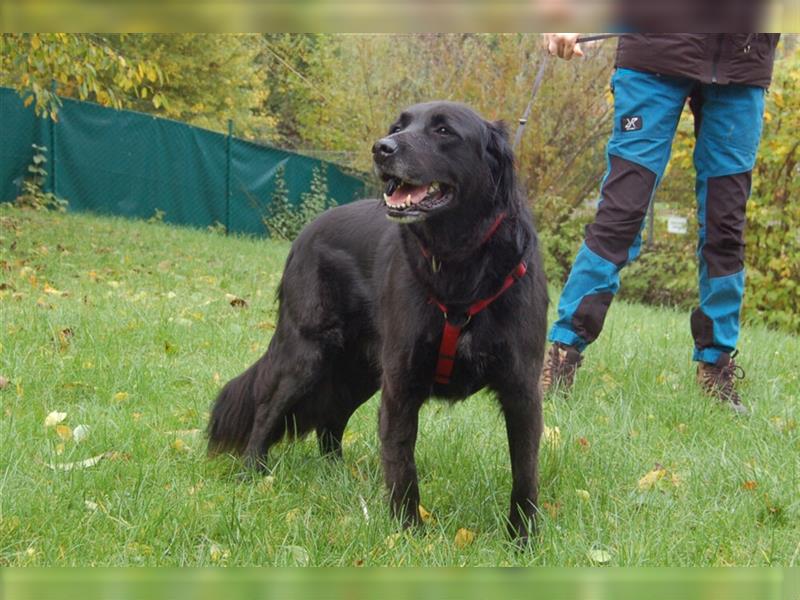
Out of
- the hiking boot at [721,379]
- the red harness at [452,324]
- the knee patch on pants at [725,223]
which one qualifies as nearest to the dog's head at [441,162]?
the red harness at [452,324]

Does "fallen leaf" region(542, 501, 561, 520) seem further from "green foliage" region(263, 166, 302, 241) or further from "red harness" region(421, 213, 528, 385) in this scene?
"green foliage" region(263, 166, 302, 241)

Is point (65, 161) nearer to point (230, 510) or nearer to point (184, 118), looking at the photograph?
point (184, 118)

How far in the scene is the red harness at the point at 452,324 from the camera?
2.64 m

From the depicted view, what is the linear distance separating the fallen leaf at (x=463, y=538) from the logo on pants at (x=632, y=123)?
232cm

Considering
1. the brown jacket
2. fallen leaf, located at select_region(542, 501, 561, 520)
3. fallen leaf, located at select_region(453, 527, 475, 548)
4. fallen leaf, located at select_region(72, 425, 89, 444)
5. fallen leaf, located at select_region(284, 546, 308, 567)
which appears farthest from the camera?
the brown jacket

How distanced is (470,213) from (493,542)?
109 centimetres

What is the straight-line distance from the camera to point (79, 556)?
2.14 m

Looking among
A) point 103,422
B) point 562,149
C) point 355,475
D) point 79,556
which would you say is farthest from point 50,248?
point 562,149

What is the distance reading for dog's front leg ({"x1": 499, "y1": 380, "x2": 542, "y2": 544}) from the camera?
271 centimetres

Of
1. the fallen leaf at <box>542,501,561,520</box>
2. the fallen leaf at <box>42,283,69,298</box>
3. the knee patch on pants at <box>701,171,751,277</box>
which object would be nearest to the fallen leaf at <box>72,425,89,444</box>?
the fallen leaf at <box>542,501,561,520</box>

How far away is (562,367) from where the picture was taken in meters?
4.12

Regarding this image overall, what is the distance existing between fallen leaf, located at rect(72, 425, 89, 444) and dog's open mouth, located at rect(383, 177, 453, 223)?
154 cm

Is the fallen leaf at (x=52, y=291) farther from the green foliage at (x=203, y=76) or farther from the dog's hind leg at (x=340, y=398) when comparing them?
the green foliage at (x=203, y=76)

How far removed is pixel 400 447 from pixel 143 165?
1277cm
